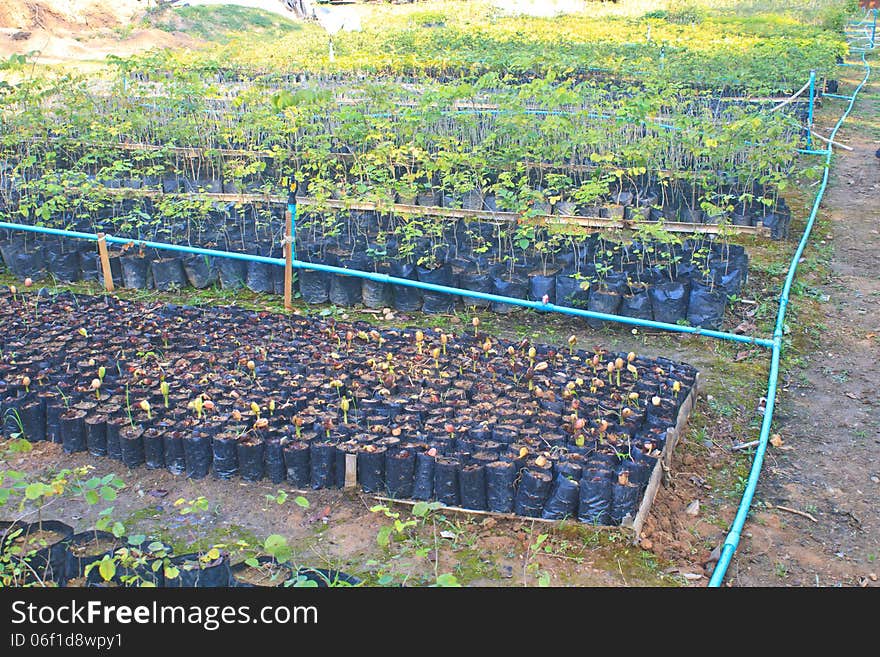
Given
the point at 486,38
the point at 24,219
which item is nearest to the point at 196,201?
the point at 24,219

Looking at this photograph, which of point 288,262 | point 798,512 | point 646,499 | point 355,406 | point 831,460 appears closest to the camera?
point 646,499

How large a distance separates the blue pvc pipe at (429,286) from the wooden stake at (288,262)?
0.22 feet

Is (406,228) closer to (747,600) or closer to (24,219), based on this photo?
(24,219)

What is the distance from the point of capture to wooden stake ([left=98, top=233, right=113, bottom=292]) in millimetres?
6371

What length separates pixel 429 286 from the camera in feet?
19.6

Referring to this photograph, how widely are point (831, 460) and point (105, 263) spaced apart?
5.18m

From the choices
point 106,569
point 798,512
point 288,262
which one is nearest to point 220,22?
point 288,262

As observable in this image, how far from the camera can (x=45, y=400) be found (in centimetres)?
453

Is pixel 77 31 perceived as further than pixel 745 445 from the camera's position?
Yes

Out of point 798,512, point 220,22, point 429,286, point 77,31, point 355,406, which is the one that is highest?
point 220,22

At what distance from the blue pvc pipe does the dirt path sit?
52cm

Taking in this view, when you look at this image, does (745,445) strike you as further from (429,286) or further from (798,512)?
(429,286)

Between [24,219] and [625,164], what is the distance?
5.63 m

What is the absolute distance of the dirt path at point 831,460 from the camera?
11.8 feet
